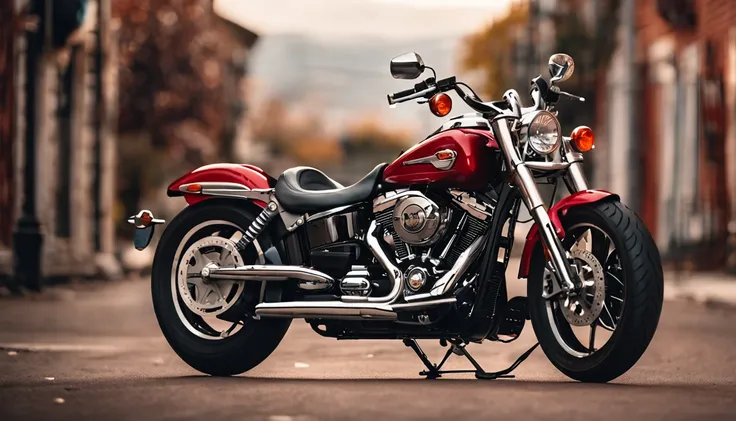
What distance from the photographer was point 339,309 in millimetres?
8102

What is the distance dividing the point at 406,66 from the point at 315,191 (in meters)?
1.12

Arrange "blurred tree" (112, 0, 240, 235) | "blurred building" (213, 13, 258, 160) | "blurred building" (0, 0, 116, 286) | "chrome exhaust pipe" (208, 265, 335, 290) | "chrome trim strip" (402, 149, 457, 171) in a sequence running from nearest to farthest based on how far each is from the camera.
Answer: "chrome trim strip" (402, 149, 457, 171) < "chrome exhaust pipe" (208, 265, 335, 290) < "blurred building" (0, 0, 116, 286) < "blurred tree" (112, 0, 240, 235) < "blurred building" (213, 13, 258, 160)

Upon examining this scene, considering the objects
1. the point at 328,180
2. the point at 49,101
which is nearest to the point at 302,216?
the point at 328,180

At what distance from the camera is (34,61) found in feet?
63.3

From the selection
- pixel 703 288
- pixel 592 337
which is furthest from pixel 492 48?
pixel 592 337

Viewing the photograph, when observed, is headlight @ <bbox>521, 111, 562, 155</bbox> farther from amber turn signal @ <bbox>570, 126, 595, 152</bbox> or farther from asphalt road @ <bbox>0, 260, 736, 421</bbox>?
asphalt road @ <bbox>0, 260, 736, 421</bbox>

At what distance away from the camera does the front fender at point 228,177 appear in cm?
862

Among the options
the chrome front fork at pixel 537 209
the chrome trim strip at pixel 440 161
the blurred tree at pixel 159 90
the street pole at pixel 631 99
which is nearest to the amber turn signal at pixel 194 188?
the chrome trim strip at pixel 440 161

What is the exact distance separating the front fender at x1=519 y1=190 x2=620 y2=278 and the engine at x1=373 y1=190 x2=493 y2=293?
0.26 m

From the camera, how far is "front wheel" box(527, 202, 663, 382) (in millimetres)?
7453

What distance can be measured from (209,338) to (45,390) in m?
1.07

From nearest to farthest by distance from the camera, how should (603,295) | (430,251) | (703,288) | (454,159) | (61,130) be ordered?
(603,295) < (454,159) < (430,251) < (703,288) < (61,130)

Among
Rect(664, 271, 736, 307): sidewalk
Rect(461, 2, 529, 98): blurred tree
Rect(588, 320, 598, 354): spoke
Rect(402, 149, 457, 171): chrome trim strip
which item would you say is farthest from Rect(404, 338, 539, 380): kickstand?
Rect(461, 2, 529, 98): blurred tree

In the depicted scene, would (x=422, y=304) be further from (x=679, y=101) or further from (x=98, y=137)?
(x=679, y=101)
